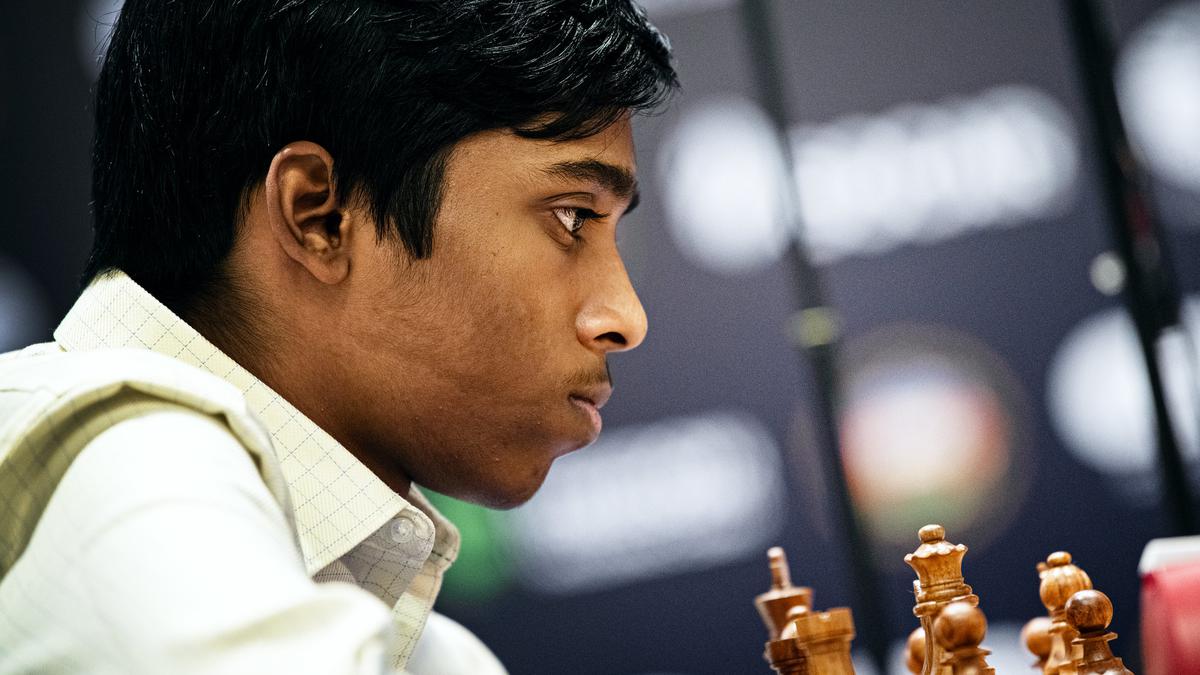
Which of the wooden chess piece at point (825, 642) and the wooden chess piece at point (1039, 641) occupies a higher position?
Result: the wooden chess piece at point (825, 642)

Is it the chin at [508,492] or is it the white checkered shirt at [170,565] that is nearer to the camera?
the white checkered shirt at [170,565]

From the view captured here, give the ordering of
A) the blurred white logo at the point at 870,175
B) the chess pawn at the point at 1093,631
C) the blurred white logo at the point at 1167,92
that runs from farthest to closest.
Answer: the blurred white logo at the point at 870,175
the blurred white logo at the point at 1167,92
the chess pawn at the point at 1093,631

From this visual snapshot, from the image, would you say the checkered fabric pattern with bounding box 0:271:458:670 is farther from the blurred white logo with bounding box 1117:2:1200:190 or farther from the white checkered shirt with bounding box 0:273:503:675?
the blurred white logo with bounding box 1117:2:1200:190

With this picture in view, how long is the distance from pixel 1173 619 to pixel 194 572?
77cm

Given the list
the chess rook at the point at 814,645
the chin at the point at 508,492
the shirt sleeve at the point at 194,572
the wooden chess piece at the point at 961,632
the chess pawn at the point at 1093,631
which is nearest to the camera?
the shirt sleeve at the point at 194,572

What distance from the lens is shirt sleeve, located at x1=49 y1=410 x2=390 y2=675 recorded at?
22.1 inches

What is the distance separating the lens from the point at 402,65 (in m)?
A: 1.07

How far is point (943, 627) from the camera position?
32.0 inches

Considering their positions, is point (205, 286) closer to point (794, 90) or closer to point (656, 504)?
point (656, 504)

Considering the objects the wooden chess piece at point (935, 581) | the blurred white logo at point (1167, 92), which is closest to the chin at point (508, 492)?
the wooden chess piece at point (935, 581)

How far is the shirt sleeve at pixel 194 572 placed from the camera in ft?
1.84

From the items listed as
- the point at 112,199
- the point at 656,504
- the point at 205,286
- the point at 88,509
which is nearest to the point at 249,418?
the point at 88,509

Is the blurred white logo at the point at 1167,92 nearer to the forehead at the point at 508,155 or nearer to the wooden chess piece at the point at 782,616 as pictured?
the wooden chess piece at the point at 782,616

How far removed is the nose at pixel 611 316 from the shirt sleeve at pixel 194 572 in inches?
17.9
